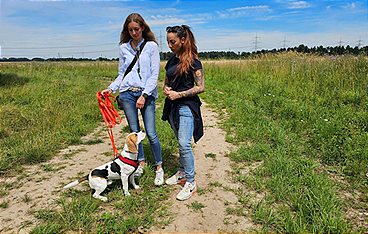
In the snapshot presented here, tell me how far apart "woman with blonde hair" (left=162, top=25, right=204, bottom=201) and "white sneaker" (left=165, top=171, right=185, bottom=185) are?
0.34m

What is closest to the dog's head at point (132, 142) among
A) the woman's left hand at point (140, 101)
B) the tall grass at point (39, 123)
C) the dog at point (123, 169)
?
the dog at point (123, 169)

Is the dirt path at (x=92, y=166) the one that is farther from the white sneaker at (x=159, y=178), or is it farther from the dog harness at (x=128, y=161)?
the dog harness at (x=128, y=161)

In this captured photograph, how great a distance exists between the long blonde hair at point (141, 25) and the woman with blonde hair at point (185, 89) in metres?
0.30

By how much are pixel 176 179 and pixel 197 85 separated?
4.42 feet

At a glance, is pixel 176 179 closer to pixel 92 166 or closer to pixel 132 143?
pixel 132 143

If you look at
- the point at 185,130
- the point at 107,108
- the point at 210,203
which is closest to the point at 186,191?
the point at 210,203

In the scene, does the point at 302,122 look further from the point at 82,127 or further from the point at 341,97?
the point at 82,127

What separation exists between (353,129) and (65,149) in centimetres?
522

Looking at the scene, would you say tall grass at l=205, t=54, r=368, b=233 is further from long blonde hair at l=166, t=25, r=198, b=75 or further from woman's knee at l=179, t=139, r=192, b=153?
long blonde hair at l=166, t=25, r=198, b=75

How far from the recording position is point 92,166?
433 centimetres

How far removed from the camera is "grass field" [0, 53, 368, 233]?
284 cm

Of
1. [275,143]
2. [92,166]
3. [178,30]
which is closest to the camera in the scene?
[178,30]

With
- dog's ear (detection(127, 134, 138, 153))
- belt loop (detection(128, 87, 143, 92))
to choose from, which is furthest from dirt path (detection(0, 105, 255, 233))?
belt loop (detection(128, 87, 143, 92))

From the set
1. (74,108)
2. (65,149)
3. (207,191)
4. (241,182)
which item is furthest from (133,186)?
(74,108)
